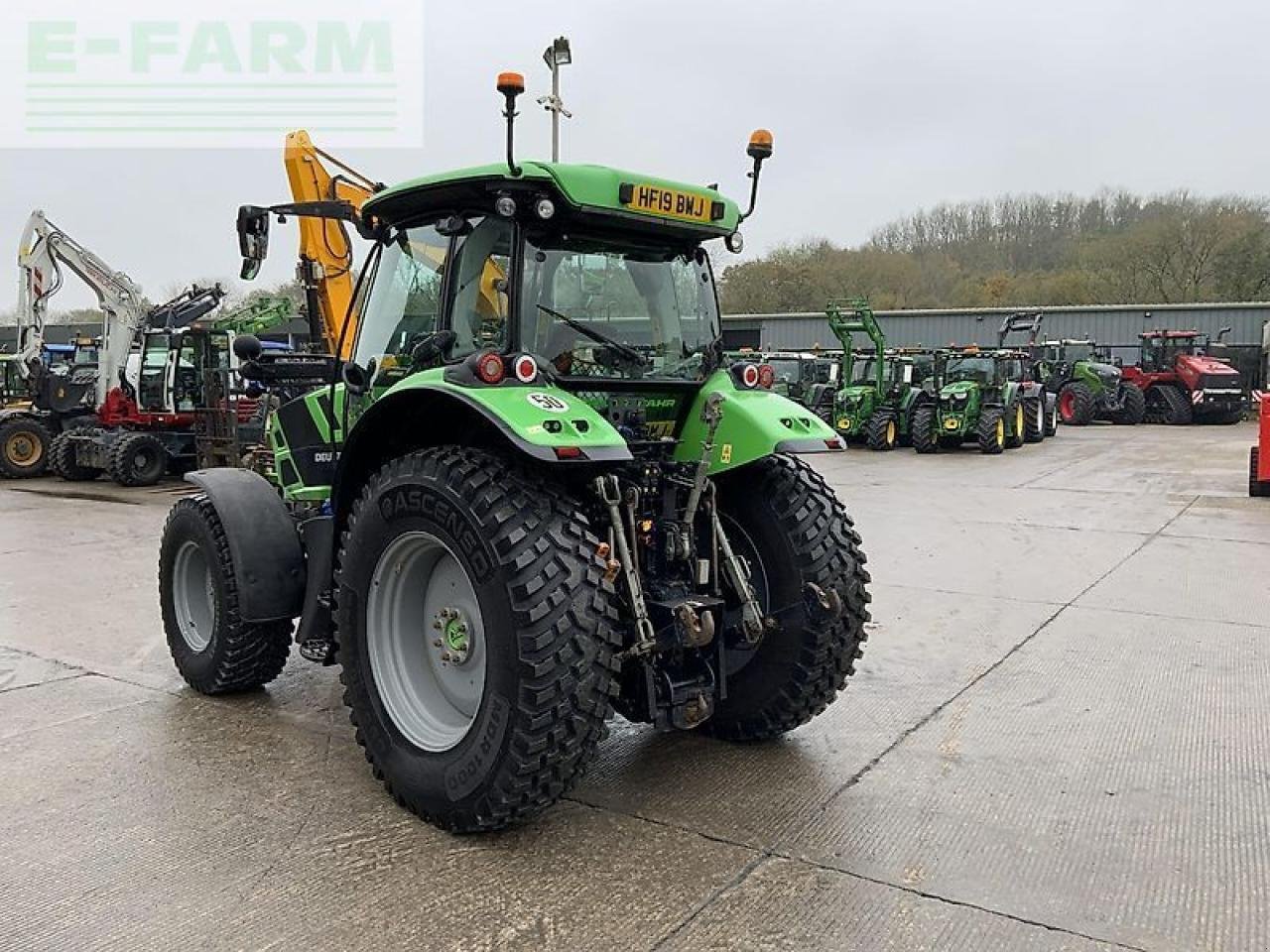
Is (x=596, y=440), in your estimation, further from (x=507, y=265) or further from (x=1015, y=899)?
(x=1015, y=899)

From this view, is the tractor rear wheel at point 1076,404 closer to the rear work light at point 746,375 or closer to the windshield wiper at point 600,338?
the rear work light at point 746,375

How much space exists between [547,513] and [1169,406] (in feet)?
89.1

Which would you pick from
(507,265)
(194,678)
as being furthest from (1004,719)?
(194,678)

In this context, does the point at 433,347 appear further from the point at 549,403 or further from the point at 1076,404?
the point at 1076,404

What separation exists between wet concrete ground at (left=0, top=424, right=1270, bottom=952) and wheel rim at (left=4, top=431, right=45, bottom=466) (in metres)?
11.8

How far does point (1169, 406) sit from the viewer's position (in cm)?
Answer: 2642

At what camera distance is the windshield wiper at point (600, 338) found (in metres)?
3.79

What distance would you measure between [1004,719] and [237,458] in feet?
42.3

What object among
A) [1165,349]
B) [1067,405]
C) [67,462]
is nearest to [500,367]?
[67,462]

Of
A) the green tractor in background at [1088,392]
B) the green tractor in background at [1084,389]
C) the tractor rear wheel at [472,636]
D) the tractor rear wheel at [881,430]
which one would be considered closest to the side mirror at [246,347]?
the tractor rear wheel at [472,636]

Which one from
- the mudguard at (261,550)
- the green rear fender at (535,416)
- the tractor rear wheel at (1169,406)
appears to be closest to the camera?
the green rear fender at (535,416)

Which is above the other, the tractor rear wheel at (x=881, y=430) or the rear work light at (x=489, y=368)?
the rear work light at (x=489, y=368)

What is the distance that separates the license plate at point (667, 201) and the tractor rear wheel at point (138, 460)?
44.2ft

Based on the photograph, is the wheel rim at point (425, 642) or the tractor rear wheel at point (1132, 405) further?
the tractor rear wheel at point (1132, 405)
